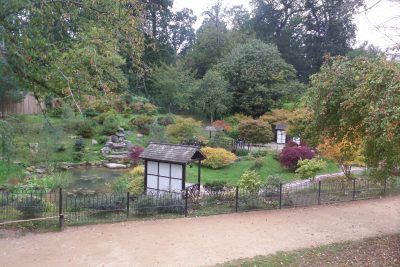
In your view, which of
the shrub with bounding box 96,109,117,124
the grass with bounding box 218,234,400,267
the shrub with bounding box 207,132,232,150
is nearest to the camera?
the grass with bounding box 218,234,400,267

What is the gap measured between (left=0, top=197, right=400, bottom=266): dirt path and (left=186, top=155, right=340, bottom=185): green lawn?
738cm

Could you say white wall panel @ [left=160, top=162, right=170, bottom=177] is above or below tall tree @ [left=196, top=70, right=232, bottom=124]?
below

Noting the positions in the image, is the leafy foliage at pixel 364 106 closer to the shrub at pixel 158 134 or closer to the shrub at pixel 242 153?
the shrub at pixel 242 153

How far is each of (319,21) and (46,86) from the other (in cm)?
4427

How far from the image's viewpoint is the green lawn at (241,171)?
70.5ft

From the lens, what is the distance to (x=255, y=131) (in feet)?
93.8

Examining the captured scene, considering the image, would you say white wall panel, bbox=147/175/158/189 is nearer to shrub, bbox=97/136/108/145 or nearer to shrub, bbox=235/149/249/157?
shrub, bbox=235/149/249/157

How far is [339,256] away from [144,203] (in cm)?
648

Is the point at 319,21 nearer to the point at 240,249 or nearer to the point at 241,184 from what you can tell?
the point at 241,184

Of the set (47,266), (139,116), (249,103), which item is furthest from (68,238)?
(249,103)

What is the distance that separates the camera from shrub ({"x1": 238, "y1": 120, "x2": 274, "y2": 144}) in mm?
28609

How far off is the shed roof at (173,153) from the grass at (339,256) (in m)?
6.54

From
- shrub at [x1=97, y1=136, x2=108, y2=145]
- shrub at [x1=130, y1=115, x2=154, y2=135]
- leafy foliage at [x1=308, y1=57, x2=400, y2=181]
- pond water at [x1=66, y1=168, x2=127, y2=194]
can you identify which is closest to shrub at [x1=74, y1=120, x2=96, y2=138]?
shrub at [x1=97, y1=136, x2=108, y2=145]

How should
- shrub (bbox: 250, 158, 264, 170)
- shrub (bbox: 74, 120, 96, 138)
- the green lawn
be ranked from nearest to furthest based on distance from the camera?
the green lawn
shrub (bbox: 250, 158, 264, 170)
shrub (bbox: 74, 120, 96, 138)
